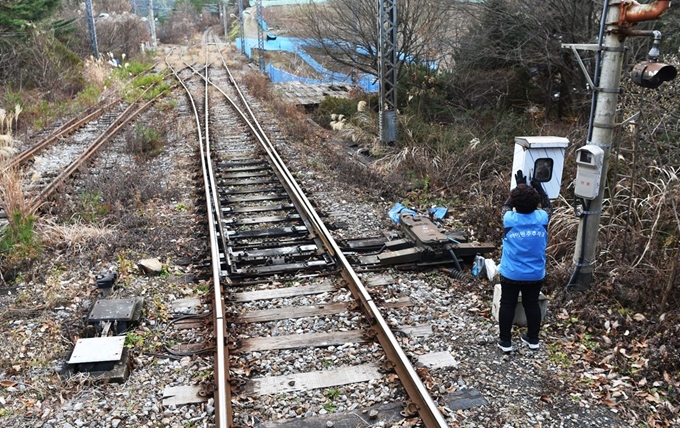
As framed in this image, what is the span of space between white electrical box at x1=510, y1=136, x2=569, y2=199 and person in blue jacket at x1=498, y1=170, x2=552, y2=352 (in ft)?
4.35

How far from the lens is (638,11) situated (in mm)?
4883

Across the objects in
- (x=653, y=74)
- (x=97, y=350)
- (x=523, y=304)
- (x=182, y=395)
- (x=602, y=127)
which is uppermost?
(x=653, y=74)

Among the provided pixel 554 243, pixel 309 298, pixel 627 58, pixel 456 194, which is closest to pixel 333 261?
pixel 309 298

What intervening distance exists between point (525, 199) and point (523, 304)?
3.15ft

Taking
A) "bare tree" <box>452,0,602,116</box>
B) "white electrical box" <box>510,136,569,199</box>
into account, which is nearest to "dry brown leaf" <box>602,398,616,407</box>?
"white electrical box" <box>510,136,569,199</box>

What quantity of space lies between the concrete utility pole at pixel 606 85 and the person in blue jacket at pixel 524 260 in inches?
37.6

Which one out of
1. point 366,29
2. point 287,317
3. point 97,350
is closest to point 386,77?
point 366,29

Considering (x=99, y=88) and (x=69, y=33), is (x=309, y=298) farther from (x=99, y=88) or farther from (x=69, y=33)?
(x=69, y=33)

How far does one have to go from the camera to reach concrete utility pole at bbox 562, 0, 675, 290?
495 centimetres

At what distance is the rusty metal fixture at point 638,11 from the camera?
186 inches

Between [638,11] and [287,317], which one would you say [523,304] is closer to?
[287,317]

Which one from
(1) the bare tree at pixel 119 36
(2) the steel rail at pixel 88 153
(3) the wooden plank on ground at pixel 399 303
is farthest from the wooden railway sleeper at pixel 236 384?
(1) the bare tree at pixel 119 36

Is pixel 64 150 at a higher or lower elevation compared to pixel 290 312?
higher

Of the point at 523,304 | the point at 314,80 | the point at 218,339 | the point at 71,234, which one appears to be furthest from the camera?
the point at 314,80
